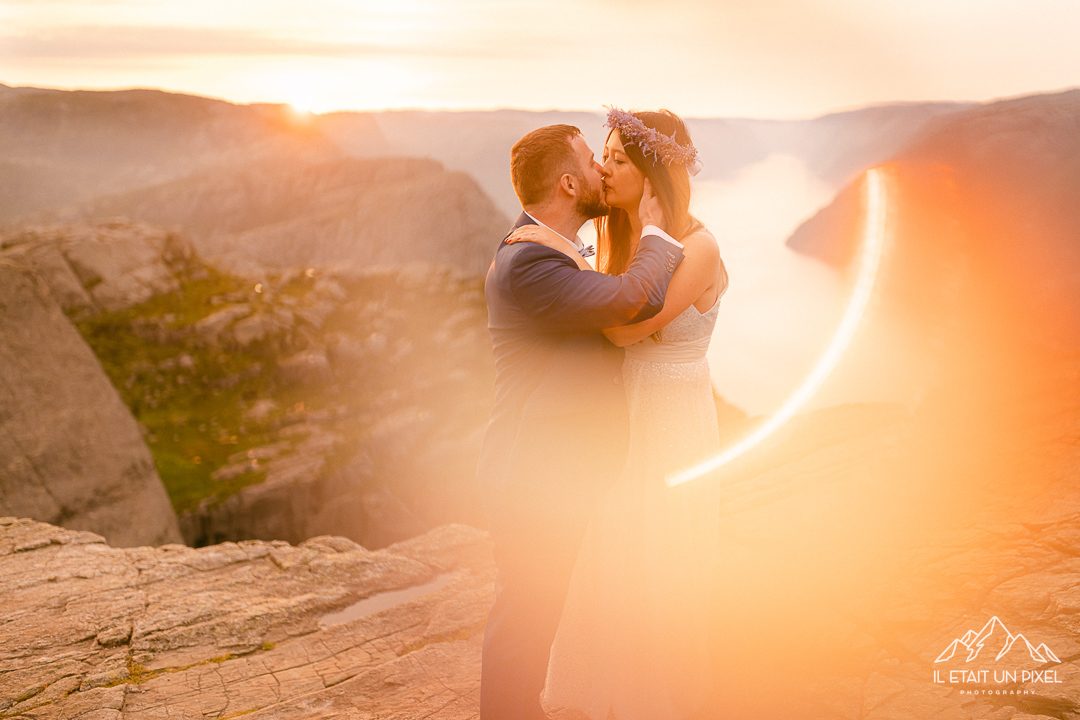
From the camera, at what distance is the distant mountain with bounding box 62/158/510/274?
368 ft

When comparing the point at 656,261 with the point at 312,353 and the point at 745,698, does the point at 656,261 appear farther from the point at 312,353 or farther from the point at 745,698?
the point at 312,353

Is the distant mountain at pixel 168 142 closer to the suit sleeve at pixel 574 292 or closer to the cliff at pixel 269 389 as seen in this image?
the cliff at pixel 269 389

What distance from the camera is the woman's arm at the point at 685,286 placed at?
3512mm

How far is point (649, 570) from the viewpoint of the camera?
4.10m

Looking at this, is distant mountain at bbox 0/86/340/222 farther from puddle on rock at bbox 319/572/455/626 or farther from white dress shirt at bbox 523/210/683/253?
white dress shirt at bbox 523/210/683/253

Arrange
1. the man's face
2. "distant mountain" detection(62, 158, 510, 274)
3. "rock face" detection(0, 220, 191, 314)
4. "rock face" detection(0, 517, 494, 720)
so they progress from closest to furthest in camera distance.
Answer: the man's face
"rock face" detection(0, 517, 494, 720)
"rock face" detection(0, 220, 191, 314)
"distant mountain" detection(62, 158, 510, 274)

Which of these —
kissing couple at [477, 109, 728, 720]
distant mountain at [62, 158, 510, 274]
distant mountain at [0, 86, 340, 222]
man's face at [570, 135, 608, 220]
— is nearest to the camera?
kissing couple at [477, 109, 728, 720]

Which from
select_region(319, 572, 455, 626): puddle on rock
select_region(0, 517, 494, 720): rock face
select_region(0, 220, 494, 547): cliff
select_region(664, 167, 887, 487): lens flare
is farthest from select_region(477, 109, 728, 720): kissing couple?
select_region(0, 220, 494, 547): cliff

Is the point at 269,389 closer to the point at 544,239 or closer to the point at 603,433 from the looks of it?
the point at 603,433

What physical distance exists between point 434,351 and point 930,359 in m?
48.1

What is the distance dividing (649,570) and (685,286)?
189cm

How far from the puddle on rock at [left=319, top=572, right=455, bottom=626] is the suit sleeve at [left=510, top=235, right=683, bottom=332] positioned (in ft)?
14.8

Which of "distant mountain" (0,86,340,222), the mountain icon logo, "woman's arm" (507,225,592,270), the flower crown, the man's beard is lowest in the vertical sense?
the mountain icon logo

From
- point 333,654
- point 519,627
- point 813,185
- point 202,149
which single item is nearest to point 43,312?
point 333,654
